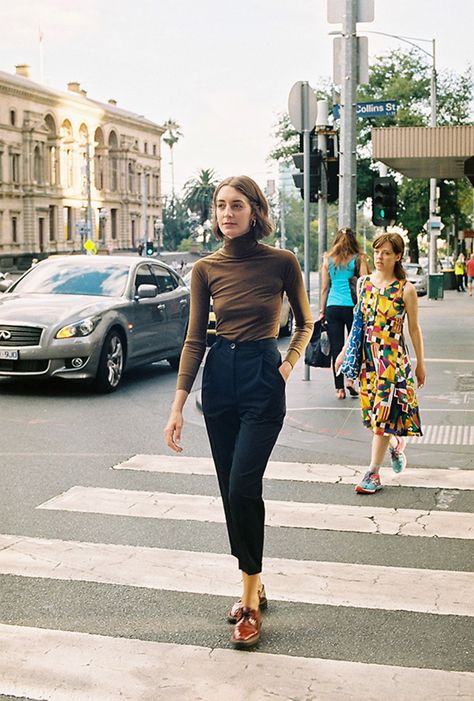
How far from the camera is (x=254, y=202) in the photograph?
182 inches

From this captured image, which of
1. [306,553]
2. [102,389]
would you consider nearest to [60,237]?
[102,389]

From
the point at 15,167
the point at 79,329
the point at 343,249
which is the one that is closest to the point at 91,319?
the point at 79,329

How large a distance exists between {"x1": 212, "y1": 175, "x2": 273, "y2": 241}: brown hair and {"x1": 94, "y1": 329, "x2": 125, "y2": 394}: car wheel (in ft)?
26.0

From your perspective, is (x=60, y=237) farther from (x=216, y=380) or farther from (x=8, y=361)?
(x=216, y=380)

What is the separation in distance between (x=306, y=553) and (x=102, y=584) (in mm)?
1161

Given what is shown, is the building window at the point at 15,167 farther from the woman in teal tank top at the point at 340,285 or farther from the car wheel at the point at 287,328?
the woman in teal tank top at the point at 340,285

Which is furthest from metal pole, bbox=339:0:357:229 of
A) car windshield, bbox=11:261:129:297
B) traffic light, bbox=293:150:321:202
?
car windshield, bbox=11:261:129:297

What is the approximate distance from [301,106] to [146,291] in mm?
2949

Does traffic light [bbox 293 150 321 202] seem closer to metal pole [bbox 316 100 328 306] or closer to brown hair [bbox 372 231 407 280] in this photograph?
metal pole [bbox 316 100 328 306]

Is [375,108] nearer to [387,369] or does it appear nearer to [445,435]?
[445,435]

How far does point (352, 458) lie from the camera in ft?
28.1

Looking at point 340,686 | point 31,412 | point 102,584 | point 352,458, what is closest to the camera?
point 340,686

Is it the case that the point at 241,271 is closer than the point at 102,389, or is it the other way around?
the point at 241,271

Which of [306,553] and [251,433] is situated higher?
[251,433]
